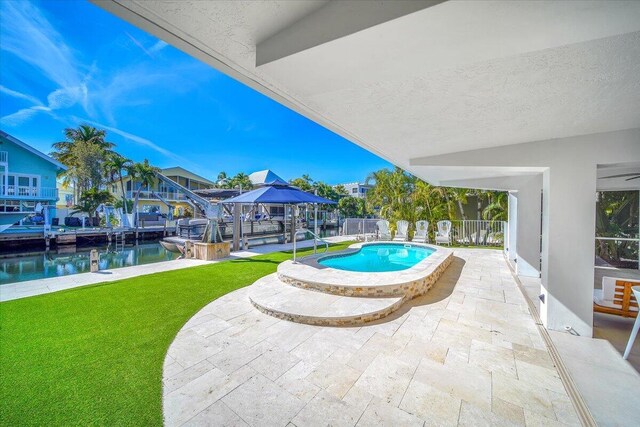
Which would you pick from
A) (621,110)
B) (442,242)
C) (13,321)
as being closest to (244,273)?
(13,321)

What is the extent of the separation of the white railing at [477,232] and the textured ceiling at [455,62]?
33.6 feet

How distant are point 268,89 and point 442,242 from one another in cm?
1271

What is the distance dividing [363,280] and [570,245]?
349cm

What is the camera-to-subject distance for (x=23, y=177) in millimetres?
19469

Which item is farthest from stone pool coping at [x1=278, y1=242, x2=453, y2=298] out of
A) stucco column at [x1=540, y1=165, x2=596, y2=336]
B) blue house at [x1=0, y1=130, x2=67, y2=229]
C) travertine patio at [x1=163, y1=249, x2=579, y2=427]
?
blue house at [x1=0, y1=130, x2=67, y2=229]

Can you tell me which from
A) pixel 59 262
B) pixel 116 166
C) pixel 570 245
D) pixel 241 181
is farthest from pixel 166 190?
pixel 570 245

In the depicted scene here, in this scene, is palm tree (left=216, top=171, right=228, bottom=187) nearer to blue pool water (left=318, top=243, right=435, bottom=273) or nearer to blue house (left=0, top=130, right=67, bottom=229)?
blue house (left=0, top=130, right=67, bottom=229)

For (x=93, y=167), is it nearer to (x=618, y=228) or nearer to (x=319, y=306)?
(x=319, y=306)

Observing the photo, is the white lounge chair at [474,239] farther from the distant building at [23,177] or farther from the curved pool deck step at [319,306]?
the distant building at [23,177]

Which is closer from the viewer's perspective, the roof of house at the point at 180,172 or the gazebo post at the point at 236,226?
the gazebo post at the point at 236,226

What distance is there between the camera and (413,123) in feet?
11.9

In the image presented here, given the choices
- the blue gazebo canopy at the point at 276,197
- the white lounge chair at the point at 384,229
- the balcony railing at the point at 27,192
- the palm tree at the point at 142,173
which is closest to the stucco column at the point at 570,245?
the blue gazebo canopy at the point at 276,197

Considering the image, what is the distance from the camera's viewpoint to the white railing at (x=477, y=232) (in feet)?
41.2

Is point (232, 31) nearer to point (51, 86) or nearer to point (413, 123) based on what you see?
point (413, 123)
